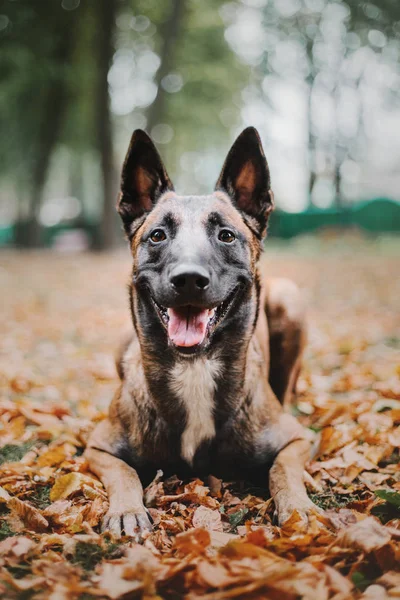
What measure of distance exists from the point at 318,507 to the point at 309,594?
79 centimetres

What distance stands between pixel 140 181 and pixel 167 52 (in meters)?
16.6

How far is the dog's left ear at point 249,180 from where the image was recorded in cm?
326

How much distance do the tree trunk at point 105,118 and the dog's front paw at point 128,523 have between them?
1558cm

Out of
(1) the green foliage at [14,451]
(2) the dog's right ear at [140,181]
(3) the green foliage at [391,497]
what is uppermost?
(2) the dog's right ear at [140,181]

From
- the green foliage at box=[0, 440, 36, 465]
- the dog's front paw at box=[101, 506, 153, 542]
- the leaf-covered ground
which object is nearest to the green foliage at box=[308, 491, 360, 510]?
the leaf-covered ground

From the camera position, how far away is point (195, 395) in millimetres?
2957

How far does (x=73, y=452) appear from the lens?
345cm

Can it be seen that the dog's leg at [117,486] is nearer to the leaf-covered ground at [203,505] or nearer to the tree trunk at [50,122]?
the leaf-covered ground at [203,505]

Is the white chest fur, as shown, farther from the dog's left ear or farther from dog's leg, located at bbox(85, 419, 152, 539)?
the dog's left ear

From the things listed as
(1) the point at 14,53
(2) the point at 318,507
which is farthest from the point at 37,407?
(1) the point at 14,53

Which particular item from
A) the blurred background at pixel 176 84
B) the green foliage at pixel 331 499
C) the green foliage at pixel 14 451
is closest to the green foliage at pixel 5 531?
the green foliage at pixel 14 451

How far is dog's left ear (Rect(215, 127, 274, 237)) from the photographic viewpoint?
326cm

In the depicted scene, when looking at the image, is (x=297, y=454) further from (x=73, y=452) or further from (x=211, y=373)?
(x=73, y=452)

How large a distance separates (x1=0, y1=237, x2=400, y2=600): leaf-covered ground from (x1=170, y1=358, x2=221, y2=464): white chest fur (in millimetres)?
252
